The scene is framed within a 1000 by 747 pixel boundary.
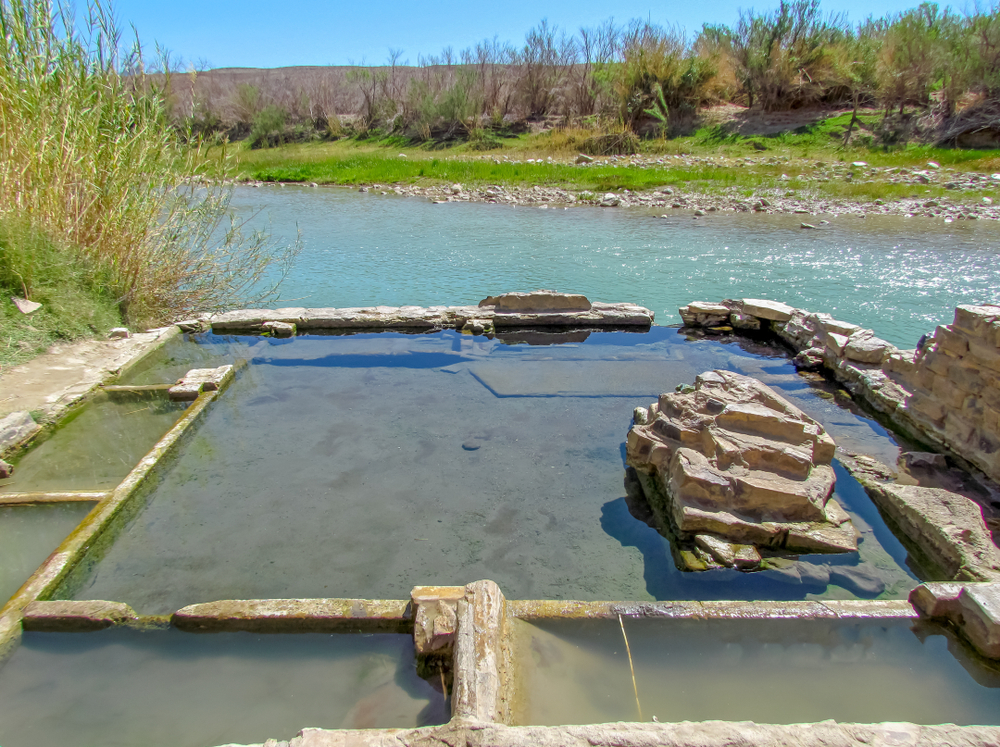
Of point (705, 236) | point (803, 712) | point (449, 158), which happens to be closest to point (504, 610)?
point (803, 712)

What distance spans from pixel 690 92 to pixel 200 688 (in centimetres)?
2481

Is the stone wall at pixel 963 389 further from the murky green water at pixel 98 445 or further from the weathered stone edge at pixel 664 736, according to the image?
the murky green water at pixel 98 445

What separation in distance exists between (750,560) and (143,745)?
2.97m

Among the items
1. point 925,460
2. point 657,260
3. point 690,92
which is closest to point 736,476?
point 925,460

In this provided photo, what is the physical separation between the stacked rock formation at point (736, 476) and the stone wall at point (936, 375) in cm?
111

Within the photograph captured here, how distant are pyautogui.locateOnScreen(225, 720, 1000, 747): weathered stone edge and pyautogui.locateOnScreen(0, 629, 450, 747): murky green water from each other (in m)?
0.41

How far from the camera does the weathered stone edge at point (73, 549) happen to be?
116 inches

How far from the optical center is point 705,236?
12.8 meters

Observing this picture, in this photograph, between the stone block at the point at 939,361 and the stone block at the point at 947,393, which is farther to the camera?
the stone block at the point at 939,361

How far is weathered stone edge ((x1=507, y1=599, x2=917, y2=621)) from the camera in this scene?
2.95 metres

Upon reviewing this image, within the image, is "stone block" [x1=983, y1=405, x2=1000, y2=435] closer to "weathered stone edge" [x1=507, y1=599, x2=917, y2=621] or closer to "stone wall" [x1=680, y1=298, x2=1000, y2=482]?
"stone wall" [x1=680, y1=298, x2=1000, y2=482]

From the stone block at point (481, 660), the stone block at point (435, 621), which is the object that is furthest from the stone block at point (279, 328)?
the stone block at point (481, 660)

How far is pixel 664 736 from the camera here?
2.09 meters

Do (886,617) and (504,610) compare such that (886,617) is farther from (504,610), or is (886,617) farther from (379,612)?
(379,612)
